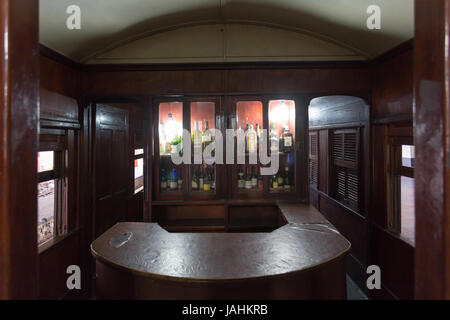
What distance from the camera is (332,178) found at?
169 inches

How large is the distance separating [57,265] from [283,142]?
283 centimetres

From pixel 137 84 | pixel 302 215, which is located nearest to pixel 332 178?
pixel 302 215

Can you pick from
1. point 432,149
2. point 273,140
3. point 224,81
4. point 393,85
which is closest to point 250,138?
point 273,140

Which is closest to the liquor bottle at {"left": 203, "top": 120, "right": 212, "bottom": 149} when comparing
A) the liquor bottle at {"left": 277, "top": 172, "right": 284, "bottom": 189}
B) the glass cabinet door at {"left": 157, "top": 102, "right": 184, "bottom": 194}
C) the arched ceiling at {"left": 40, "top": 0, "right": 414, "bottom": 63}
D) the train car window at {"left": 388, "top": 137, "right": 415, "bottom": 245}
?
the glass cabinet door at {"left": 157, "top": 102, "right": 184, "bottom": 194}

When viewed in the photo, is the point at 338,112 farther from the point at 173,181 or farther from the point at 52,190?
the point at 52,190

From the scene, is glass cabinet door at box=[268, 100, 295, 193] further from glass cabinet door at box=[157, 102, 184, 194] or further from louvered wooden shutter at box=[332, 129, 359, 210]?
glass cabinet door at box=[157, 102, 184, 194]

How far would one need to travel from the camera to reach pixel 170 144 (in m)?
3.46

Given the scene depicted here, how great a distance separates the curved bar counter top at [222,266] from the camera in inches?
62.9

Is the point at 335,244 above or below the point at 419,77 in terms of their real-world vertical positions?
below

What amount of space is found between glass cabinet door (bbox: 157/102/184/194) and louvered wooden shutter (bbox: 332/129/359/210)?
7.24 feet

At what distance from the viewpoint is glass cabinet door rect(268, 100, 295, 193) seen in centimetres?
340

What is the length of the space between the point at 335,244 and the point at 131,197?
326 cm
